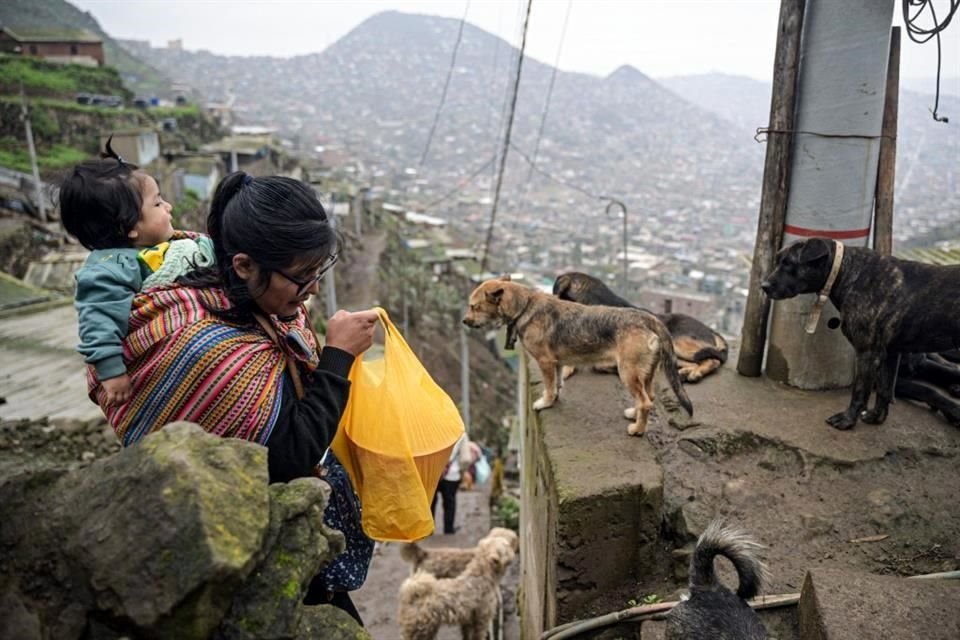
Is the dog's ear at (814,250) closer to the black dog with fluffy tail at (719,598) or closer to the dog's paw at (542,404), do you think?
the dog's paw at (542,404)

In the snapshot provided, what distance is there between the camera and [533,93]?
87.9 metres

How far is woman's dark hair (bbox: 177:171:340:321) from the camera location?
6.24 feet

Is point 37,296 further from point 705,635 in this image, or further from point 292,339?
point 705,635

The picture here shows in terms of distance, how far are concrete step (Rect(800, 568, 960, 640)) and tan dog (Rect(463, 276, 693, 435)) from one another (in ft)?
5.32

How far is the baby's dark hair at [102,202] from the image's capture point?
7.47 feet

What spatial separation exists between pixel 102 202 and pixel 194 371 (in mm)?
918

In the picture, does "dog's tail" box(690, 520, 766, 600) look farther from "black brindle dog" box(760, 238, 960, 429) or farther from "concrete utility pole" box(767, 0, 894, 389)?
"concrete utility pole" box(767, 0, 894, 389)

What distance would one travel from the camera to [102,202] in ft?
7.61

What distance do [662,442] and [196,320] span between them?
3242 mm

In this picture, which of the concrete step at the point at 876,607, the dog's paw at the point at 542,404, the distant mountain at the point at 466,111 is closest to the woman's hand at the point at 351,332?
the concrete step at the point at 876,607

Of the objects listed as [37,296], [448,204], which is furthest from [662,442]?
[448,204]

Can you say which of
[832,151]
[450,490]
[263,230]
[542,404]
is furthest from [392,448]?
[450,490]

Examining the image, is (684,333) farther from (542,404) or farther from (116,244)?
(116,244)

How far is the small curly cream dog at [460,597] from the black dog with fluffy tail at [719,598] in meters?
3.53
